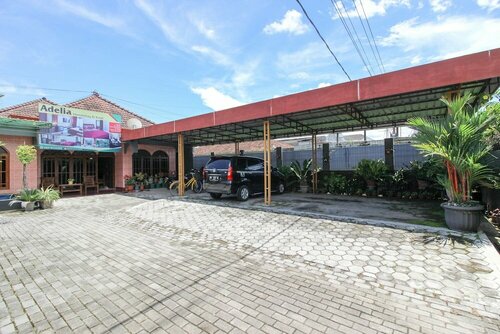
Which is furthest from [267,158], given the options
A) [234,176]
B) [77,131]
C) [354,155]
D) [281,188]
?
[77,131]

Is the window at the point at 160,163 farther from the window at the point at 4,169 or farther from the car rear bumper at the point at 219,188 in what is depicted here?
the car rear bumper at the point at 219,188

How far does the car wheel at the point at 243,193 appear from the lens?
31.2 ft

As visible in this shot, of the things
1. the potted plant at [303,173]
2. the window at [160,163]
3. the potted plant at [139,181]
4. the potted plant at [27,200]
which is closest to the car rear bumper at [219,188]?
the potted plant at [303,173]

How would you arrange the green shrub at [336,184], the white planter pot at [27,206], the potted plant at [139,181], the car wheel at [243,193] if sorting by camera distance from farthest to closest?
the potted plant at [139,181], the green shrub at [336,184], the car wheel at [243,193], the white planter pot at [27,206]

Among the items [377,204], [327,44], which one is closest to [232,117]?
[327,44]

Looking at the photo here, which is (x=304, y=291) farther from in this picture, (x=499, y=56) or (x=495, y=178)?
(x=499, y=56)

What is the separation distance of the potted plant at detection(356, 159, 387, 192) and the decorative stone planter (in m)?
5.52

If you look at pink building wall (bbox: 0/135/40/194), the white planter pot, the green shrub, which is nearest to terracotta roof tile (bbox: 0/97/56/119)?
pink building wall (bbox: 0/135/40/194)

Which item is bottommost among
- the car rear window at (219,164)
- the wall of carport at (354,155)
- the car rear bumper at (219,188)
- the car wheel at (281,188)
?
the car wheel at (281,188)

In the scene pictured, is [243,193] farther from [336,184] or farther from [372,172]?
[372,172]

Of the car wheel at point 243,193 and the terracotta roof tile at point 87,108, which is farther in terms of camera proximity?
the terracotta roof tile at point 87,108

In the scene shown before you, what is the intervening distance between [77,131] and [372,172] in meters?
14.1

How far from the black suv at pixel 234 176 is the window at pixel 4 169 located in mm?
9073

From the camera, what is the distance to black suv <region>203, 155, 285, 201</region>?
362 inches
